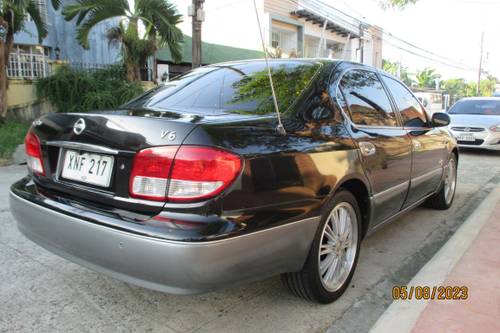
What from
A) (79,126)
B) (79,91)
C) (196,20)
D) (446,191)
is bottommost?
(446,191)

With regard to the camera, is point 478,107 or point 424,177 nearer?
point 424,177

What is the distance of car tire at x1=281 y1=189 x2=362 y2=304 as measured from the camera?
2596 mm

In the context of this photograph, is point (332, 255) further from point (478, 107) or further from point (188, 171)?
point (478, 107)

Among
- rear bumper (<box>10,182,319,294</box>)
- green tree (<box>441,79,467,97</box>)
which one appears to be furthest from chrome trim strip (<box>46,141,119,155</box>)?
green tree (<box>441,79,467,97</box>)

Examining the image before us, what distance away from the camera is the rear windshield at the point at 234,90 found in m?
2.73

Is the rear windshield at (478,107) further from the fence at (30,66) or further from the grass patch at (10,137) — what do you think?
the grass patch at (10,137)

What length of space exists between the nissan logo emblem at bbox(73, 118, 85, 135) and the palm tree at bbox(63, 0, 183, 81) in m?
9.62

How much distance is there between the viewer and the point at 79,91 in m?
11.2

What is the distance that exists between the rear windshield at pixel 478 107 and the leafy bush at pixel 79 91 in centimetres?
841

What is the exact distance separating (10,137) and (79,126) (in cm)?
740

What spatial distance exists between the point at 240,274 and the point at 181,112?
39.7 inches

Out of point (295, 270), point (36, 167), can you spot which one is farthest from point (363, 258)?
point (36, 167)
